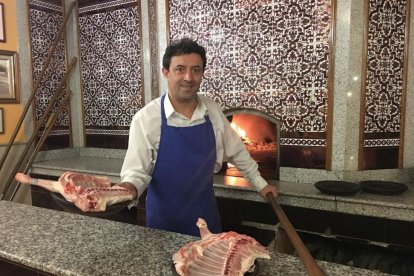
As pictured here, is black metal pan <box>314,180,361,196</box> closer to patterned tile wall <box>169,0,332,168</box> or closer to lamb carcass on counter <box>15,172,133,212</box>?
patterned tile wall <box>169,0,332,168</box>

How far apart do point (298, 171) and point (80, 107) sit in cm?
345

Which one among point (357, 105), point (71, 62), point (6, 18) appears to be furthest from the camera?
point (71, 62)

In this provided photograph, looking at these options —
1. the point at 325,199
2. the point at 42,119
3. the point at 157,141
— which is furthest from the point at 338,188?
the point at 42,119

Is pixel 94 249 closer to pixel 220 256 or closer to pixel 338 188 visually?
pixel 220 256

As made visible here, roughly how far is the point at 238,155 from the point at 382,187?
55.8 inches

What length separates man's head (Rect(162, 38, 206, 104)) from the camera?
6.85ft

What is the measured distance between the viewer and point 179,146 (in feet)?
7.17

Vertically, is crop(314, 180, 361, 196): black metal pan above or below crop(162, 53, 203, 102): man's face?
below

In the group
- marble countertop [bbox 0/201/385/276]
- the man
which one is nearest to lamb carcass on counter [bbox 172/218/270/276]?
marble countertop [bbox 0/201/385/276]

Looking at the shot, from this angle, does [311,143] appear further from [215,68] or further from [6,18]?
[6,18]

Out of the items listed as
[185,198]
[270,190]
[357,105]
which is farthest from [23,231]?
[357,105]

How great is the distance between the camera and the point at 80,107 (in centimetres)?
520

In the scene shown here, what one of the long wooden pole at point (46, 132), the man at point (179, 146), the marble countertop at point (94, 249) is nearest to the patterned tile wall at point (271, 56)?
the man at point (179, 146)

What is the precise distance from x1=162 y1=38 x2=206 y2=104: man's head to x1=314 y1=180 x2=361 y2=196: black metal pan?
5.06 ft
